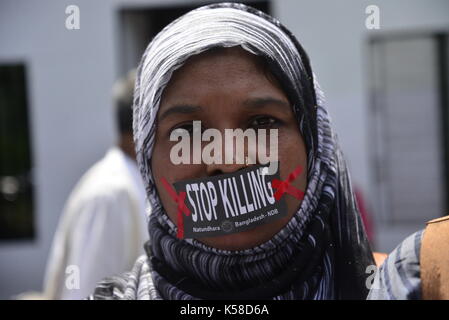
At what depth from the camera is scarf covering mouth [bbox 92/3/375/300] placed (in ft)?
4.95

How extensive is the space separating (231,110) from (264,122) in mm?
89

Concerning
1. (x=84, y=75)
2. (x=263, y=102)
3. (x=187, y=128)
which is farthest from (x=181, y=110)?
(x=84, y=75)

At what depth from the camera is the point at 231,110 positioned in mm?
1465

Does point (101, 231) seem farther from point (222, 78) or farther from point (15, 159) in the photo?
point (15, 159)

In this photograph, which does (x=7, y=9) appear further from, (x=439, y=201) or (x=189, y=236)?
(x=189, y=236)

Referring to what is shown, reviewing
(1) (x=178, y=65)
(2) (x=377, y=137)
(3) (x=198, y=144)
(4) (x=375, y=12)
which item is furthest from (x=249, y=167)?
(2) (x=377, y=137)

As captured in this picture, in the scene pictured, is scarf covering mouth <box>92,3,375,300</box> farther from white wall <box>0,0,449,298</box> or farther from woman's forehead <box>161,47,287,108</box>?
white wall <box>0,0,449,298</box>

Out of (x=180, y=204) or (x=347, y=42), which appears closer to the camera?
(x=180, y=204)

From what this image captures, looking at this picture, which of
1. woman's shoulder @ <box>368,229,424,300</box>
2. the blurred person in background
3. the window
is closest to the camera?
woman's shoulder @ <box>368,229,424,300</box>

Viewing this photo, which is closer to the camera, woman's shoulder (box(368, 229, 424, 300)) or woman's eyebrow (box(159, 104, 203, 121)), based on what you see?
woman's shoulder (box(368, 229, 424, 300))

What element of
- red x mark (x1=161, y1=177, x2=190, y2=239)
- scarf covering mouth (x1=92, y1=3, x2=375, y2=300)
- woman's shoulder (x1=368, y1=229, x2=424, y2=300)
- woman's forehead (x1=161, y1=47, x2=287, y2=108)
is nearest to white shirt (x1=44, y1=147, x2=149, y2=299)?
scarf covering mouth (x1=92, y1=3, x2=375, y2=300)

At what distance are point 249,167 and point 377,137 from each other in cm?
551

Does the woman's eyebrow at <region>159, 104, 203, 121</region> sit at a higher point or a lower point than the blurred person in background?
higher

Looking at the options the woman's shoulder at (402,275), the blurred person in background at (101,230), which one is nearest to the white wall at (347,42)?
the blurred person in background at (101,230)
